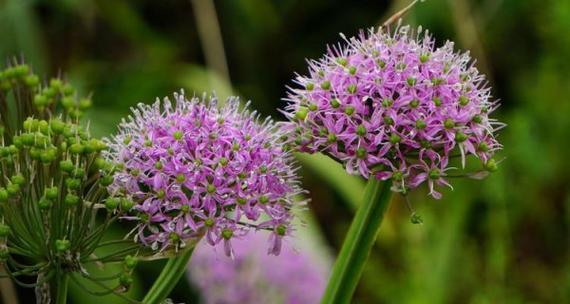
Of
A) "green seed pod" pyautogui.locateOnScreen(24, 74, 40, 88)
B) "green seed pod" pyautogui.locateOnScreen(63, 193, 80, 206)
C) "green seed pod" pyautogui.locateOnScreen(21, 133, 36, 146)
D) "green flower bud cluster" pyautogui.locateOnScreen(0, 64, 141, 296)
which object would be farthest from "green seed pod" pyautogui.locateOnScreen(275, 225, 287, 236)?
"green seed pod" pyautogui.locateOnScreen(24, 74, 40, 88)

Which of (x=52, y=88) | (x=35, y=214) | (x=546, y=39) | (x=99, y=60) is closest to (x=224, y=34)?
(x=99, y=60)

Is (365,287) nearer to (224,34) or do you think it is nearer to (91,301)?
(91,301)

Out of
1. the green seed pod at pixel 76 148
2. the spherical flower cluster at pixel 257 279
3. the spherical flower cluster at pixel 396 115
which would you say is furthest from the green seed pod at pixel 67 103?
the spherical flower cluster at pixel 257 279

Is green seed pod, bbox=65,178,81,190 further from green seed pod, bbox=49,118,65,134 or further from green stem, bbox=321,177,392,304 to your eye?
A: green stem, bbox=321,177,392,304

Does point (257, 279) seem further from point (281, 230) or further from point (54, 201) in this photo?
point (54, 201)

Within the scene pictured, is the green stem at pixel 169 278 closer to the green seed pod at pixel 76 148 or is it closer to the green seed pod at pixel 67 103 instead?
the green seed pod at pixel 76 148

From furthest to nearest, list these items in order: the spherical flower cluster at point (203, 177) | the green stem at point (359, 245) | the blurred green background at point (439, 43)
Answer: the blurred green background at point (439, 43) → the green stem at point (359, 245) → the spherical flower cluster at point (203, 177)
